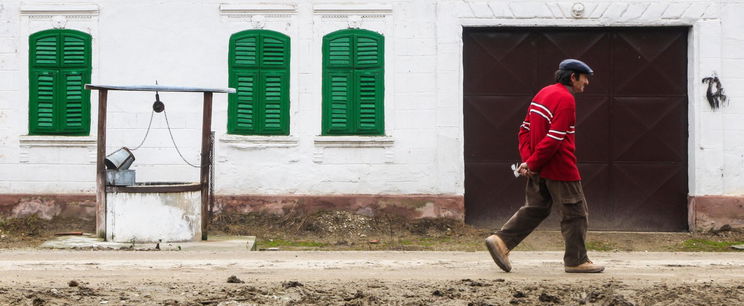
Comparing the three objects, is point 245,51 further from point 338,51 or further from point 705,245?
point 705,245

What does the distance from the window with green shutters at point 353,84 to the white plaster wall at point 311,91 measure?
12 cm

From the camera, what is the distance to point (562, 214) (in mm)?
9312

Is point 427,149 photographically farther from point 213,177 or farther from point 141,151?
point 141,151

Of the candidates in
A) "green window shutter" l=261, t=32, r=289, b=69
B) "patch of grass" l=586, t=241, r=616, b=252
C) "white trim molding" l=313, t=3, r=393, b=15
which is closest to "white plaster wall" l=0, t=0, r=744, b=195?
"white trim molding" l=313, t=3, r=393, b=15

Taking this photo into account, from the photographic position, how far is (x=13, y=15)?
15.1 m

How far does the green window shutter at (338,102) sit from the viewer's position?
1516 cm

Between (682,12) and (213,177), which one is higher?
(682,12)

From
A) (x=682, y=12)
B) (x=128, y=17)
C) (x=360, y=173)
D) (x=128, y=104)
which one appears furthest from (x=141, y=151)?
(x=682, y=12)

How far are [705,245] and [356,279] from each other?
6.66 meters

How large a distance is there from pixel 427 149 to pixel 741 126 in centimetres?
421

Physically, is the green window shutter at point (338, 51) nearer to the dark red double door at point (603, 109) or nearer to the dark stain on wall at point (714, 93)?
the dark red double door at point (603, 109)

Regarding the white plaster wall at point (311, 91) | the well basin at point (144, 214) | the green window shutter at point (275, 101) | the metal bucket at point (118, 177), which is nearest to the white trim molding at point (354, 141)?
the white plaster wall at point (311, 91)

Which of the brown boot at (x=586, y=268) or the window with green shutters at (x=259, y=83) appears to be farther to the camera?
the window with green shutters at (x=259, y=83)

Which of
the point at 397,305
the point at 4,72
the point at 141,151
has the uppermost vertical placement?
the point at 4,72
